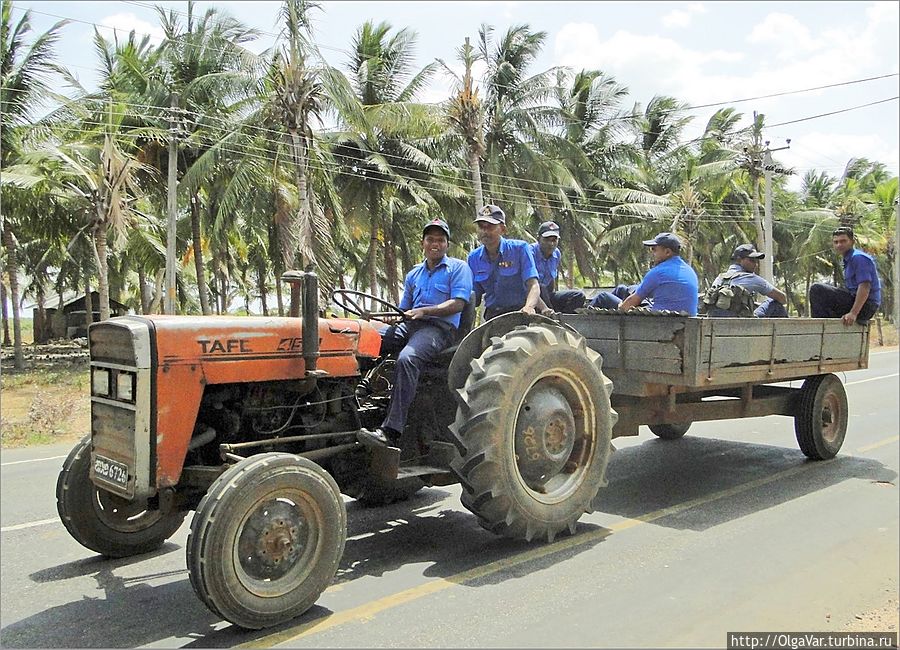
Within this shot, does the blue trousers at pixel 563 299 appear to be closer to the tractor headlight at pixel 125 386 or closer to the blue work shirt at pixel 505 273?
the blue work shirt at pixel 505 273

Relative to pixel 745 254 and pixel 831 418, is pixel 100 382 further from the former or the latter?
pixel 831 418

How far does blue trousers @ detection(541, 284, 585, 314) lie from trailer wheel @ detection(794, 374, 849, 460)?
2420 mm

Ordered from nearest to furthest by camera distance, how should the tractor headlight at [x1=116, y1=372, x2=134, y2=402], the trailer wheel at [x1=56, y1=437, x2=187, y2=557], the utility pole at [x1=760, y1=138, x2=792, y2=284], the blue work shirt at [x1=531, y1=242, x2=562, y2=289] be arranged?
the tractor headlight at [x1=116, y1=372, x2=134, y2=402]
the trailer wheel at [x1=56, y1=437, x2=187, y2=557]
the blue work shirt at [x1=531, y1=242, x2=562, y2=289]
the utility pole at [x1=760, y1=138, x2=792, y2=284]

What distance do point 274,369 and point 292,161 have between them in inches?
666

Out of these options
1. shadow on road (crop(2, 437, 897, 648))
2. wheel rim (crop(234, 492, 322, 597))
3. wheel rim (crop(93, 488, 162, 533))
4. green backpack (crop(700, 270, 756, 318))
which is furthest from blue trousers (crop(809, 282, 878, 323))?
wheel rim (crop(93, 488, 162, 533))

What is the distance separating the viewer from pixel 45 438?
11102 millimetres

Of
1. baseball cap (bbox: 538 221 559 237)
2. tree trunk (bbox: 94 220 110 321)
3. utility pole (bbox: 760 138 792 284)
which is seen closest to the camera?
baseball cap (bbox: 538 221 559 237)

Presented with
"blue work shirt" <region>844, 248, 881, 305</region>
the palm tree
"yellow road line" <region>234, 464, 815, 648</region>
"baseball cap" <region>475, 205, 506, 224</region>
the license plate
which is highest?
the palm tree

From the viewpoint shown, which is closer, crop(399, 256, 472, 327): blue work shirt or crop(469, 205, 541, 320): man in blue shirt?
crop(399, 256, 472, 327): blue work shirt

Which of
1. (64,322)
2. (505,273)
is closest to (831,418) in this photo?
(505,273)

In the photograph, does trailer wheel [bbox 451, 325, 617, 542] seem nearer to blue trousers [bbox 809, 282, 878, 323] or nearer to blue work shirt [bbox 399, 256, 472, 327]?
blue work shirt [bbox 399, 256, 472, 327]

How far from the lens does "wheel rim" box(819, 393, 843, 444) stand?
7.76 m

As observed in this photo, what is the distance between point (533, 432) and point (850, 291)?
4.53 meters

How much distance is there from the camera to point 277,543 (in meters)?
3.97
